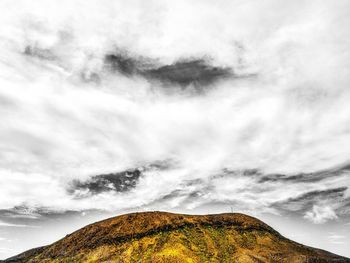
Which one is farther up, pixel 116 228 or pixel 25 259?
pixel 116 228

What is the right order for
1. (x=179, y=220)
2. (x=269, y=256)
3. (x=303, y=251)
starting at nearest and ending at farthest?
(x=269, y=256)
(x=303, y=251)
(x=179, y=220)

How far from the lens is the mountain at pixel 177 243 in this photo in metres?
83.9

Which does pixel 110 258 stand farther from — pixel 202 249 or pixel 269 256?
pixel 269 256

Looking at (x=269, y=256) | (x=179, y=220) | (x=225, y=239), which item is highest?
(x=179, y=220)

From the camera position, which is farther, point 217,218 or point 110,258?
point 217,218

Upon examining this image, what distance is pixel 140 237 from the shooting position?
93.9m

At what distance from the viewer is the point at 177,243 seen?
87438 millimetres

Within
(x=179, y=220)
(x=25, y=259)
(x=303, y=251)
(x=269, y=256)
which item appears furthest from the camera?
(x=25, y=259)

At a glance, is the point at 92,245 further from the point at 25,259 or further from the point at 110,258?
the point at 25,259

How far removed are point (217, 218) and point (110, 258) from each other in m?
37.2

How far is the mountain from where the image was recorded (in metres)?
83.9

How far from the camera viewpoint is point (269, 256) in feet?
275

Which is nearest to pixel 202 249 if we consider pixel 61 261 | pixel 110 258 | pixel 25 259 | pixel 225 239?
pixel 225 239

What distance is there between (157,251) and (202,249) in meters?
12.6
